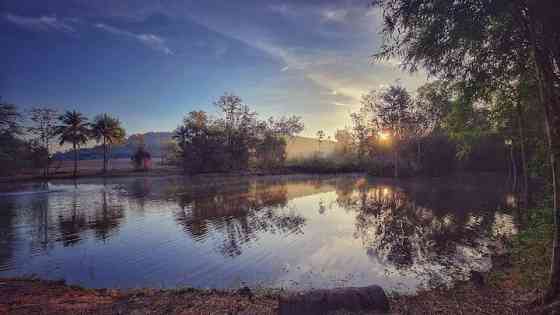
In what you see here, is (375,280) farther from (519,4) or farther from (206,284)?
(519,4)

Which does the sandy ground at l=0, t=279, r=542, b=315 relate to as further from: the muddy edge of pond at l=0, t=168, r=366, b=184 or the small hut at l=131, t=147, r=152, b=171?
the small hut at l=131, t=147, r=152, b=171

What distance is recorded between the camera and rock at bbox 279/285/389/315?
17.5ft

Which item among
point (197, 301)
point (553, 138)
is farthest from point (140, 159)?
point (553, 138)

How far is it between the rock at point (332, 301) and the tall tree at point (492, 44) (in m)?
3.21

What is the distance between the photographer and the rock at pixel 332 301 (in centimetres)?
532

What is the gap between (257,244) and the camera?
40.1 ft

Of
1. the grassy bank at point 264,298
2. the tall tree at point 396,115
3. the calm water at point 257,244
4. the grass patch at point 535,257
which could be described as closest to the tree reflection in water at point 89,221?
the calm water at point 257,244

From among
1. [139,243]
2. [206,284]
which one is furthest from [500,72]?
[139,243]

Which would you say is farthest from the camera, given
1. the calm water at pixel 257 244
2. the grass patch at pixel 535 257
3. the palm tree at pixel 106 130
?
the palm tree at pixel 106 130

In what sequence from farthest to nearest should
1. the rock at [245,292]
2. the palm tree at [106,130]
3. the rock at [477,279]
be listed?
the palm tree at [106,130] < the rock at [477,279] < the rock at [245,292]

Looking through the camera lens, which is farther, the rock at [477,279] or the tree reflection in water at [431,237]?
the tree reflection in water at [431,237]

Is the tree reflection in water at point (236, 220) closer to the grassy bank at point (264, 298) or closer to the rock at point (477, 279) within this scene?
the grassy bank at point (264, 298)

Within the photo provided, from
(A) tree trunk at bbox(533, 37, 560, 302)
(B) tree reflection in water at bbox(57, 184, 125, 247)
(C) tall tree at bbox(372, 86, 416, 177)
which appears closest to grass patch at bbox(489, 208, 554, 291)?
(A) tree trunk at bbox(533, 37, 560, 302)

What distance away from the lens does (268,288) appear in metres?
7.86
